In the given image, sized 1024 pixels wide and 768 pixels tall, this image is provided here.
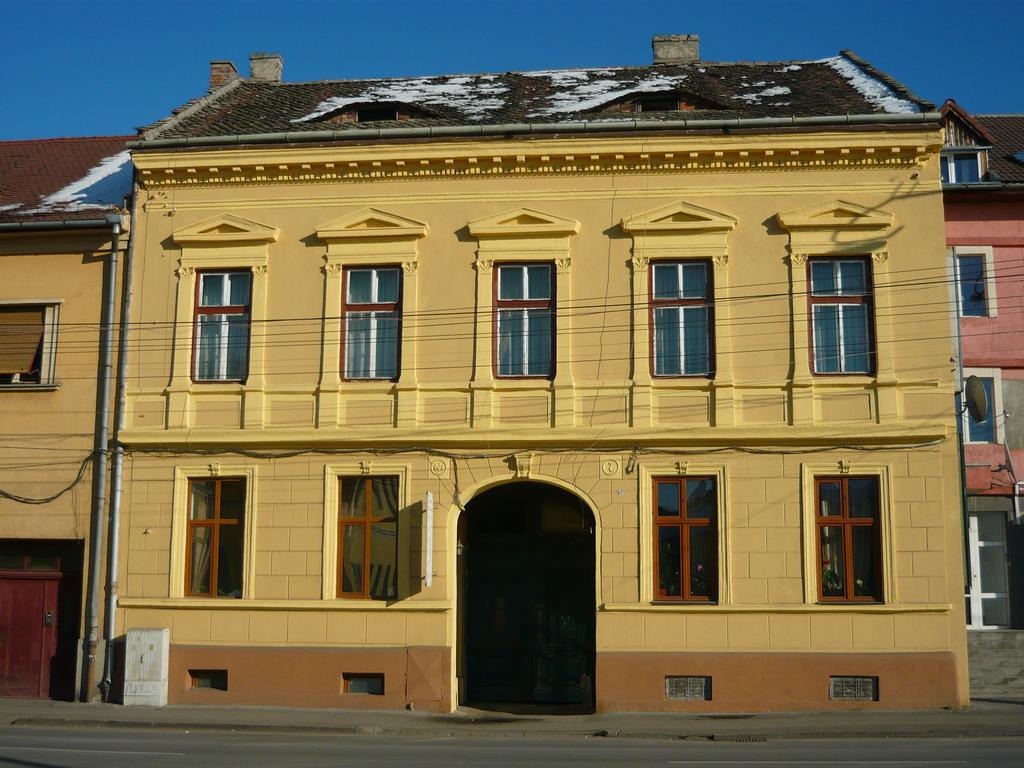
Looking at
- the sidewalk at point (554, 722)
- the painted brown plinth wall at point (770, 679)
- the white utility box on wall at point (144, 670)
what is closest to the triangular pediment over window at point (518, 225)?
the painted brown plinth wall at point (770, 679)

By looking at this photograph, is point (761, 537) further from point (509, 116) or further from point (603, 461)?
point (509, 116)

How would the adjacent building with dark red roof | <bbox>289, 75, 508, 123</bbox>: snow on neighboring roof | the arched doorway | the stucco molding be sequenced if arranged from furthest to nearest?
<bbox>289, 75, 508, 123</bbox>: snow on neighboring roof → the arched doorway → the adjacent building with dark red roof → the stucco molding

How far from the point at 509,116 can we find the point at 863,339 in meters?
7.22

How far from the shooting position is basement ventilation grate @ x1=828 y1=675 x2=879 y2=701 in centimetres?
1778

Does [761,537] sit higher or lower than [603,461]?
lower

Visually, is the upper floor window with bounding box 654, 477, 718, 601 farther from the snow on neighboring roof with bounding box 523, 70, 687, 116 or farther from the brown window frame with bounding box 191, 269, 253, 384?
the brown window frame with bounding box 191, 269, 253, 384

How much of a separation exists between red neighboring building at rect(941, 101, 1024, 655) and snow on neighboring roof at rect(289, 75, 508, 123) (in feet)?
31.6

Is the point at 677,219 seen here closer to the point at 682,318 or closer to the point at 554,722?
the point at 682,318

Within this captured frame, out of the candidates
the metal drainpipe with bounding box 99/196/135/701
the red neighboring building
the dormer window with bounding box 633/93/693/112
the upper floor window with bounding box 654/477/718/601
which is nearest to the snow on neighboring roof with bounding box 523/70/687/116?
the dormer window with bounding box 633/93/693/112

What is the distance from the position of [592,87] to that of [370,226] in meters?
6.02

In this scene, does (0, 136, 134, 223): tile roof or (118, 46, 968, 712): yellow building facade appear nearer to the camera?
(118, 46, 968, 712): yellow building facade

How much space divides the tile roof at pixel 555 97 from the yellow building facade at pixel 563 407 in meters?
1.15

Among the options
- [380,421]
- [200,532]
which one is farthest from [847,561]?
[200,532]

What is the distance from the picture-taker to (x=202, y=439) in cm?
1938
